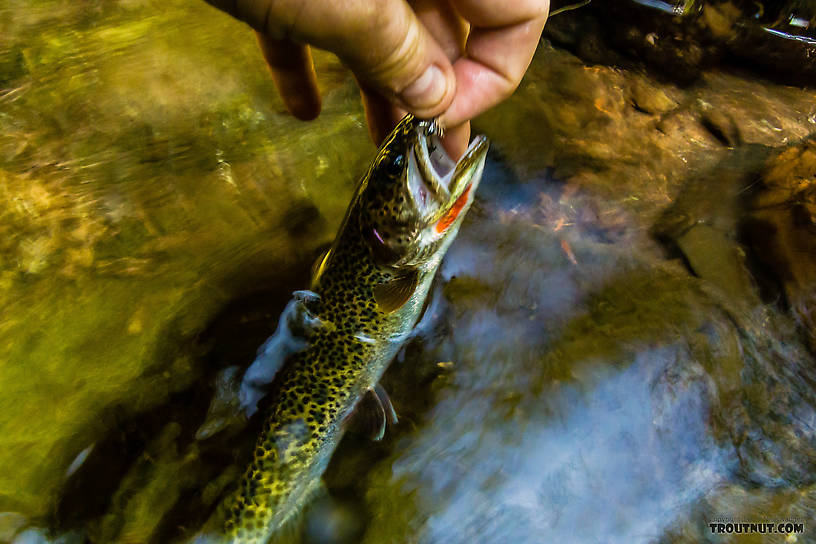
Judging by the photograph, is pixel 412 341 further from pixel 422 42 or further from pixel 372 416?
pixel 422 42

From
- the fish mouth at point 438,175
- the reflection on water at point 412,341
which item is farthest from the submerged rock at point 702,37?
the fish mouth at point 438,175

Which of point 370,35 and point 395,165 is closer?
point 370,35

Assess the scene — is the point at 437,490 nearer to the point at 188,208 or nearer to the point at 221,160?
the point at 188,208

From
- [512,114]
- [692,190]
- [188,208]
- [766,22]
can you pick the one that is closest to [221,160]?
[188,208]

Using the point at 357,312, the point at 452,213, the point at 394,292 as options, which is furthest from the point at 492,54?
the point at 357,312

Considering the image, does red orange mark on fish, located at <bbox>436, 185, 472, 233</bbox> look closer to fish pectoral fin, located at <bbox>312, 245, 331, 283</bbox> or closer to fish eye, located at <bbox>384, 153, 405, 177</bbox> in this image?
fish eye, located at <bbox>384, 153, 405, 177</bbox>

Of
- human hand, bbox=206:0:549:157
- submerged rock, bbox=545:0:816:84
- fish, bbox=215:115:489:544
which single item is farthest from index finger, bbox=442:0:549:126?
submerged rock, bbox=545:0:816:84
